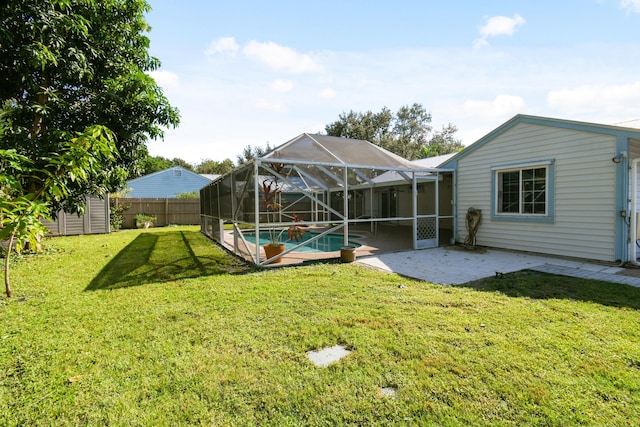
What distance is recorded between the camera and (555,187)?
7.05 metres

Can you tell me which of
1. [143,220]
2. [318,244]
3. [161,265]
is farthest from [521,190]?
[143,220]

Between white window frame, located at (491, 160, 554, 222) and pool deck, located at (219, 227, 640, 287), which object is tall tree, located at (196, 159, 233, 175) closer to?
pool deck, located at (219, 227, 640, 287)

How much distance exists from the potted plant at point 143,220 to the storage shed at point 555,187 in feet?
50.8

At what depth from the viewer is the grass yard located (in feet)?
6.58

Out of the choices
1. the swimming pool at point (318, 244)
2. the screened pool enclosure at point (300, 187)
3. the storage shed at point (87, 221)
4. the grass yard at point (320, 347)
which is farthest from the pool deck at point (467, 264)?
the storage shed at point (87, 221)

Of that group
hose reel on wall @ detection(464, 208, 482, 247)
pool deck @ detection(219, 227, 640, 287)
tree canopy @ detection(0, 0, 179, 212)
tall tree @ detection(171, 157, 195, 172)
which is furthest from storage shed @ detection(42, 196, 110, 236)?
tall tree @ detection(171, 157, 195, 172)

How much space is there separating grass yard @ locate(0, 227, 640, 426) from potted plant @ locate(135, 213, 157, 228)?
1234 centimetres

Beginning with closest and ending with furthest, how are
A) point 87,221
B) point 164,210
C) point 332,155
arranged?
point 332,155 < point 87,221 < point 164,210

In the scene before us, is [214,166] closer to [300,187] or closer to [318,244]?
[318,244]

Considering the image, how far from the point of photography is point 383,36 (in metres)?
8.86

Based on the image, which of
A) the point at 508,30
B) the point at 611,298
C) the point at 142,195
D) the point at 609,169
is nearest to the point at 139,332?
the point at 611,298

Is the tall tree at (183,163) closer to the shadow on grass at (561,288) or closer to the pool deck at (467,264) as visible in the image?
the pool deck at (467,264)

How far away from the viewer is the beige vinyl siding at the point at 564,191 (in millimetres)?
6285

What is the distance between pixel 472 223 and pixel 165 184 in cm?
2373
